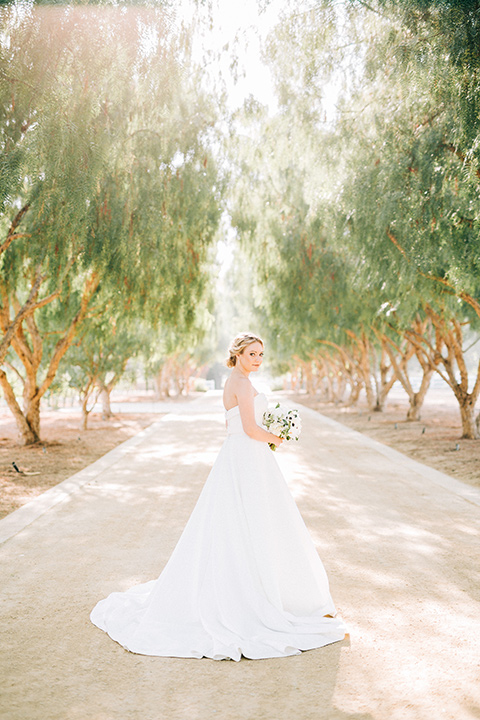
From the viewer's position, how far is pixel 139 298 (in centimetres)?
1140

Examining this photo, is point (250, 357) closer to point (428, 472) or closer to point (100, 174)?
point (100, 174)

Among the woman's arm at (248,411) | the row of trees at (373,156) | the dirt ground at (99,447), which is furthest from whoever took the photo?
the dirt ground at (99,447)

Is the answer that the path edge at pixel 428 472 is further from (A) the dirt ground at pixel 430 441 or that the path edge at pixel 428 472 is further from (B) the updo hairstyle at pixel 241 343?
(B) the updo hairstyle at pixel 241 343

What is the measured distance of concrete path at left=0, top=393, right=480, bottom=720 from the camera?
3.03 m

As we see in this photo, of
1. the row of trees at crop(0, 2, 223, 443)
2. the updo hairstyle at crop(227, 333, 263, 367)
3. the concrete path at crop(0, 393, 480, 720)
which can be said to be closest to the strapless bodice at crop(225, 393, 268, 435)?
the updo hairstyle at crop(227, 333, 263, 367)

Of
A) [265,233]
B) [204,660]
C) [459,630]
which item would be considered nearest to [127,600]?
[204,660]

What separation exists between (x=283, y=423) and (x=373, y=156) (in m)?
6.88

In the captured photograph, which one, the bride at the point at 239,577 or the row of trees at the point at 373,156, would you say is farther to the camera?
the row of trees at the point at 373,156

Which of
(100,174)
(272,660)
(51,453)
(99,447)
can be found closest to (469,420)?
(99,447)

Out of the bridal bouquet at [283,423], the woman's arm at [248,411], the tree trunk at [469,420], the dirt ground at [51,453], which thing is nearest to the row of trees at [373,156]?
the tree trunk at [469,420]

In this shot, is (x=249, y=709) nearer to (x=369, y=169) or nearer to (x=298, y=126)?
(x=369, y=169)

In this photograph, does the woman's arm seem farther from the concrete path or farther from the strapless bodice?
the concrete path

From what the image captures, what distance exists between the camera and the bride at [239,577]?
374cm

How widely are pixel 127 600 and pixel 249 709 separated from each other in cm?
155
